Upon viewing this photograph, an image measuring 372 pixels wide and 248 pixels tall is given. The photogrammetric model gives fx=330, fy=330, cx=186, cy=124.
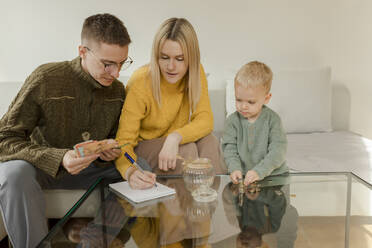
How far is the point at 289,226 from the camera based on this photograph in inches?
37.1

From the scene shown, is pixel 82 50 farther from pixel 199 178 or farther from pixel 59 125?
pixel 199 178

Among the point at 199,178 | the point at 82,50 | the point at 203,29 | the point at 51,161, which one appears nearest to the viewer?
the point at 199,178

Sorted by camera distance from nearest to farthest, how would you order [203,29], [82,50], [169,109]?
1. [82,50]
2. [169,109]
3. [203,29]

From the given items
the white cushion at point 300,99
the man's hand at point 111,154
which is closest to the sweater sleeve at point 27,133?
the man's hand at point 111,154

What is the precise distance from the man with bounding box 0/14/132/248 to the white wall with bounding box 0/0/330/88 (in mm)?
1029

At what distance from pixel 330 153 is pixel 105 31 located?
132 cm

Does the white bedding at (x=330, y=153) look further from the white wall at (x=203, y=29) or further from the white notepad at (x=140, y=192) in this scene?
the white notepad at (x=140, y=192)

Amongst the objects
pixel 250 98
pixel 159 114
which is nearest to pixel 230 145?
pixel 250 98

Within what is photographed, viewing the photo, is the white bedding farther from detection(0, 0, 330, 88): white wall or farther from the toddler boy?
detection(0, 0, 330, 88): white wall

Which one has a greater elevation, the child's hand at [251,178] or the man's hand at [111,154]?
the man's hand at [111,154]

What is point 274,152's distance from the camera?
1.36 m

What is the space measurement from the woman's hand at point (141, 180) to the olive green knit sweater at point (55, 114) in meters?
0.27

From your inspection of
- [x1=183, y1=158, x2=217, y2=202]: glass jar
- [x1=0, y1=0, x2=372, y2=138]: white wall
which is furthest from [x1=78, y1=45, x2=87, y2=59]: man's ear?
[x1=0, y1=0, x2=372, y2=138]: white wall

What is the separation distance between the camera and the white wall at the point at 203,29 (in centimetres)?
232
